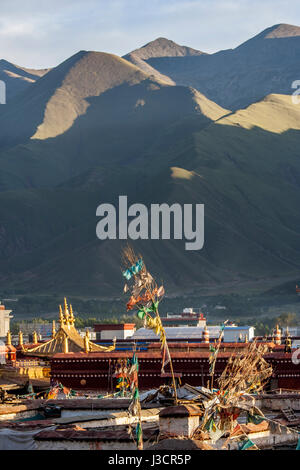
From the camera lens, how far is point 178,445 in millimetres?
17359

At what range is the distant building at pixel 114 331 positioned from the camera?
280ft

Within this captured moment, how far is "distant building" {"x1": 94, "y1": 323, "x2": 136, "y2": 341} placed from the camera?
3356 inches

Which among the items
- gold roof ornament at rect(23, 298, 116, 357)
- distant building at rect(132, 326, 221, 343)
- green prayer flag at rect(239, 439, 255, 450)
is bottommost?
green prayer flag at rect(239, 439, 255, 450)

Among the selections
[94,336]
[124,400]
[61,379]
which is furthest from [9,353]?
[94,336]

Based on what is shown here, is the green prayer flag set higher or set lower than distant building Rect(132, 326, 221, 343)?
lower

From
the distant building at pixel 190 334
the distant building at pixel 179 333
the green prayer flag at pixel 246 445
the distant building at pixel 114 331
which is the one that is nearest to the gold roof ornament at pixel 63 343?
the distant building at pixel 190 334

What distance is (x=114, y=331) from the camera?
286 ft

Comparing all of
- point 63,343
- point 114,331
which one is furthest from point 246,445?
point 114,331

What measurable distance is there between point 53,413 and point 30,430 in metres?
4.28

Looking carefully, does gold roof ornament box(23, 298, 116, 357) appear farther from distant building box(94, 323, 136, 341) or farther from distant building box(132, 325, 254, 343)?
distant building box(94, 323, 136, 341)

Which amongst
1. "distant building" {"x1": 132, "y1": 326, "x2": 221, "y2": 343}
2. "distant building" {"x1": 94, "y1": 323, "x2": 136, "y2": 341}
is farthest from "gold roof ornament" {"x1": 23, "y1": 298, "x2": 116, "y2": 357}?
"distant building" {"x1": 94, "y1": 323, "x2": 136, "y2": 341}

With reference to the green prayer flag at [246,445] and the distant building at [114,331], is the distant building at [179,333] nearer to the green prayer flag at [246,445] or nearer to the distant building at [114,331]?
the distant building at [114,331]

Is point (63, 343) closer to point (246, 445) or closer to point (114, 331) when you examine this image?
point (246, 445)
